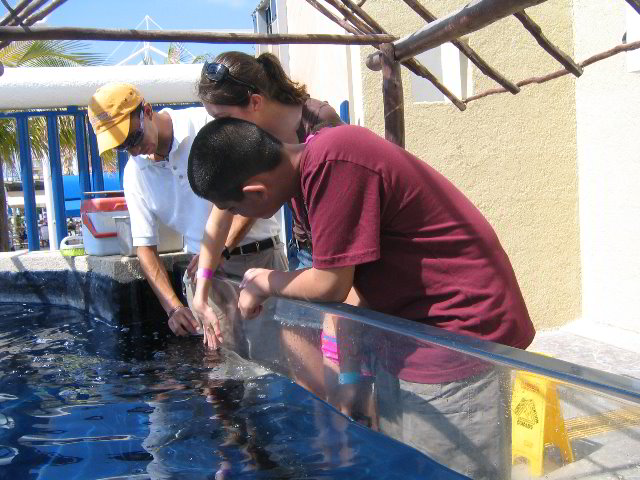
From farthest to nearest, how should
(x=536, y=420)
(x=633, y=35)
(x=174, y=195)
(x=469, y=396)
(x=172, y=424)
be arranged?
(x=633, y=35), (x=174, y=195), (x=172, y=424), (x=469, y=396), (x=536, y=420)

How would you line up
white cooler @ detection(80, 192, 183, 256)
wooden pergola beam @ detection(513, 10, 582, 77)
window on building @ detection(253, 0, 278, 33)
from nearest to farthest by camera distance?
wooden pergola beam @ detection(513, 10, 582, 77)
white cooler @ detection(80, 192, 183, 256)
window on building @ detection(253, 0, 278, 33)

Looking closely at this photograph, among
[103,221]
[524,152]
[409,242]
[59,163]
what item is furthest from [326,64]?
[409,242]

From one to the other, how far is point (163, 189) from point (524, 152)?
3.99 m

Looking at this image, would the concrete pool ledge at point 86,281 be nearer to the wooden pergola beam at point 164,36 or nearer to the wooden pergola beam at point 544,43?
the wooden pergola beam at point 164,36

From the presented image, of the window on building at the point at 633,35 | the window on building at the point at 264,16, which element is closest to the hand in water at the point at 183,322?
the window on building at the point at 633,35

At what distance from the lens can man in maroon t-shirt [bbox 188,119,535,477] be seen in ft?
5.06

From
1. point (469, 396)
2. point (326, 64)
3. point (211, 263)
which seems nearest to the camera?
point (469, 396)

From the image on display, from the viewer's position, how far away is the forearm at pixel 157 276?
121 inches

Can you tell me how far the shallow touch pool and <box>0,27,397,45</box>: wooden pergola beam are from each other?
1.22 m

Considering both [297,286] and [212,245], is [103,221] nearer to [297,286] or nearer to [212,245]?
[212,245]

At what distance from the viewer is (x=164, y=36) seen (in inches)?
104

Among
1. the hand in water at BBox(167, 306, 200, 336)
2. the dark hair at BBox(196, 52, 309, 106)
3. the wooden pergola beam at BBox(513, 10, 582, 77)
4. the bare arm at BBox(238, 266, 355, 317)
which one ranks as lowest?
the hand in water at BBox(167, 306, 200, 336)

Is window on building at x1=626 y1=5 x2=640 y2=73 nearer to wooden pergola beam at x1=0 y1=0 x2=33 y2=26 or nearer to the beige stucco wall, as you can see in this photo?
the beige stucco wall

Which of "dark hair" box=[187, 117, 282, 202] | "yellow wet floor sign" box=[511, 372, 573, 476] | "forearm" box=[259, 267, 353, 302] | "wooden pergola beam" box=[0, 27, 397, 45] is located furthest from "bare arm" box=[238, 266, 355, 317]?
"wooden pergola beam" box=[0, 27, 397, 45]
